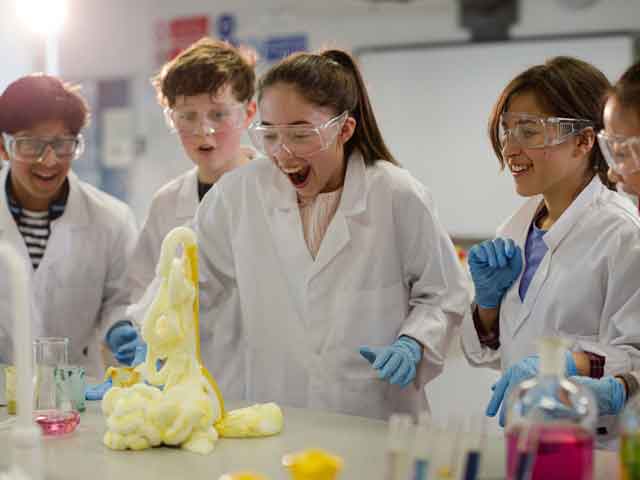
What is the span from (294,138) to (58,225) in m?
1.11

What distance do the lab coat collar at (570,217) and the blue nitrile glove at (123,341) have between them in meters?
1.26

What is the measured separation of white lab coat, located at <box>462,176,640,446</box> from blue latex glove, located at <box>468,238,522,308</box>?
0.12 ft

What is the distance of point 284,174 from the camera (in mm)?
2408

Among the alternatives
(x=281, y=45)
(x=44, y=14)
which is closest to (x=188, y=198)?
(x=281, y=45)

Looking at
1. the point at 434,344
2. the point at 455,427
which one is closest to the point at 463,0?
the point at 434,344

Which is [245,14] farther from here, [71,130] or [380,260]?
[380,260]

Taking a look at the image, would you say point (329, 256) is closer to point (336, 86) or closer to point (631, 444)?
point (336, 86)

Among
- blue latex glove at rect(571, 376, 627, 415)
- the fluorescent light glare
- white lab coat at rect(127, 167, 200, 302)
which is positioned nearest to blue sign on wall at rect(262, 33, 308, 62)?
the fluorescent light glare

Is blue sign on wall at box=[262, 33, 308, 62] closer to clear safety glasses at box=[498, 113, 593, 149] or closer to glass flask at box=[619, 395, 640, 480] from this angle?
clear safety glasses at box=[498, 113, 593, 149]

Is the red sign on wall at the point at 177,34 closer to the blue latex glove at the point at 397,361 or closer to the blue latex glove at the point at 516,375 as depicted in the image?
the blue latex glove at the point at 397,361

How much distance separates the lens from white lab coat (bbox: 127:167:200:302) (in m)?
2.90

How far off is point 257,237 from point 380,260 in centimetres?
35

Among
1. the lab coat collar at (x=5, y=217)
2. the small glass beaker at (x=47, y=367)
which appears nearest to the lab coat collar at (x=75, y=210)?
the lab coat collar at (x=5, y=217)

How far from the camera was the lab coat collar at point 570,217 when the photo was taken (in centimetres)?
209
